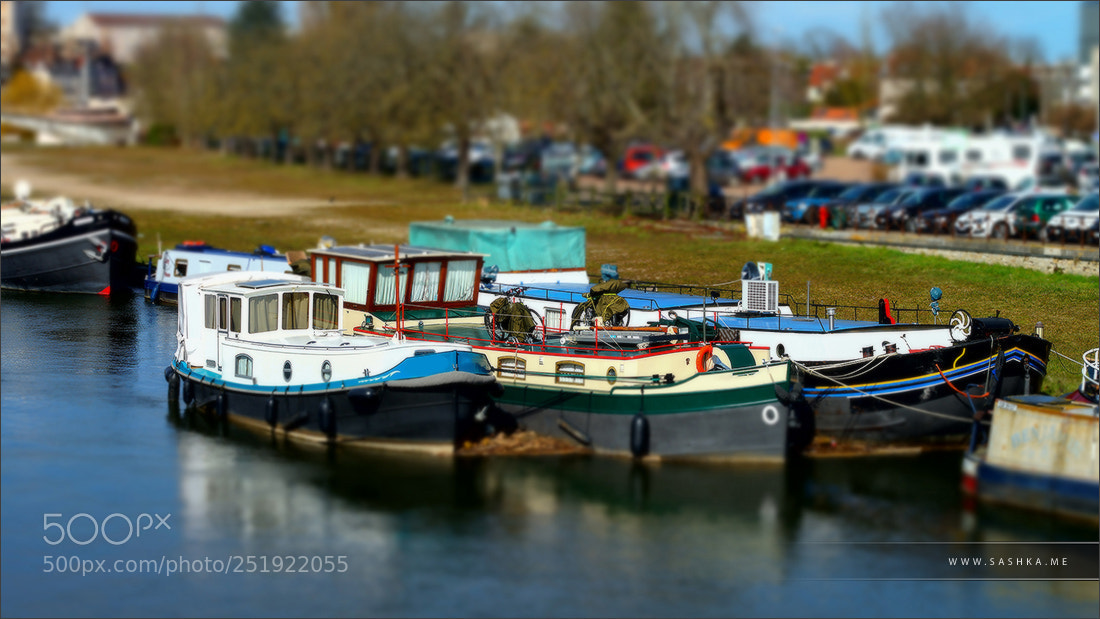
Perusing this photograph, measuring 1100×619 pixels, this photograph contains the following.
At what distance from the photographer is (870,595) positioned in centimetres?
1800

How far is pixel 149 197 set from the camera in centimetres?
6184

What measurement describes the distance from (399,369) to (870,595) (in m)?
8.76

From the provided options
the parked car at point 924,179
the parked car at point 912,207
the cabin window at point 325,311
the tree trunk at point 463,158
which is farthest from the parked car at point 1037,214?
the tree trunk at point 463,158

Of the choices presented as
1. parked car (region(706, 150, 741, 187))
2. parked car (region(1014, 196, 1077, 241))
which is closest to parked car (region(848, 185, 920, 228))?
parked car (region(1014, 196, 1077, 241))

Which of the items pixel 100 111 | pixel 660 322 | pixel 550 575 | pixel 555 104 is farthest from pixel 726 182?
pixel 550 575

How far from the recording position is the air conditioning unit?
90.4 feet

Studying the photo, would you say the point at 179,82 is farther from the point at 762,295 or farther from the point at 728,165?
the point at 762,295

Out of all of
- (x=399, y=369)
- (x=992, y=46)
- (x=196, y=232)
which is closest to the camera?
(x=399, y=369)

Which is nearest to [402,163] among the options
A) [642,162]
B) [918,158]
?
[642,162]

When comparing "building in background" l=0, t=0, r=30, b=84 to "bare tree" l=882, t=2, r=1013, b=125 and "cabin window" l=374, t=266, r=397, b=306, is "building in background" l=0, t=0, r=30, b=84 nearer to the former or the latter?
"cabin window" l=374, t=266, r=397, b=306

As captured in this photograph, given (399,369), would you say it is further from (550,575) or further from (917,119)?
(917,119)

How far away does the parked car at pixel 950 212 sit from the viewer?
4491 cm

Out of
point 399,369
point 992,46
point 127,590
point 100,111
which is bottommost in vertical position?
point 127,590

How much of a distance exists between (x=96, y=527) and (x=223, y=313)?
6158mm
